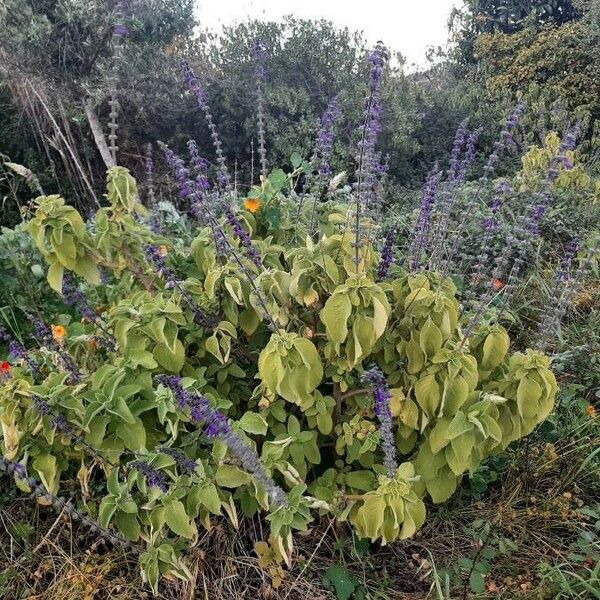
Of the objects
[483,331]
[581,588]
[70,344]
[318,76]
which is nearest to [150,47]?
[318,76]

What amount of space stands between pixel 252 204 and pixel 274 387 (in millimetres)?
791

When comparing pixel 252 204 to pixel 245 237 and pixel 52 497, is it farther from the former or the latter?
pixel 52 497

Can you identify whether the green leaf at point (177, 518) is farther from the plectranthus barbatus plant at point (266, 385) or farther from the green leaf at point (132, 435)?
the green leaf at point (132, 435)

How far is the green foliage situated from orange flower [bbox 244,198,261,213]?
217mm

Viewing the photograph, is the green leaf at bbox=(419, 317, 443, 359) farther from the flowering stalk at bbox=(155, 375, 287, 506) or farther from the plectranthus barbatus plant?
the flowering stalk at bbox=(155, 375, 287, 506)

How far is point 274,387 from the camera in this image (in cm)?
178

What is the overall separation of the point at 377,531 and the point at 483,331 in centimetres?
71

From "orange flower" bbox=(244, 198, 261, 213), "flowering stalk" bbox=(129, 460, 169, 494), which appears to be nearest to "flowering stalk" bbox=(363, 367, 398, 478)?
"flowering stalk" bbox=(129, 460, 169, 494)

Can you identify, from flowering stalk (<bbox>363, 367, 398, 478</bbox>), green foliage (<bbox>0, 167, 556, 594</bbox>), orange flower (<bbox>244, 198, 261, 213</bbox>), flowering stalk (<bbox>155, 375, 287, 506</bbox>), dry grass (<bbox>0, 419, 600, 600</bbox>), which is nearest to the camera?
A: flowering stalk (<bbox>155, 375, 287, 506</bbox>)

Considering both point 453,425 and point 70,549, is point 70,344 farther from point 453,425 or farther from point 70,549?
point 453,425

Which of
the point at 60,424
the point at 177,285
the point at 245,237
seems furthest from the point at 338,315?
the point at 60,424

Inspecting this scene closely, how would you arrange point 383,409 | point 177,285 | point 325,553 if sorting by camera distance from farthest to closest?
point 325,553 → point 177,285 → point 383,409

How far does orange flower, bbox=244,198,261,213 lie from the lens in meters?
2.28

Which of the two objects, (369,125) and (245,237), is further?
(245,237)
